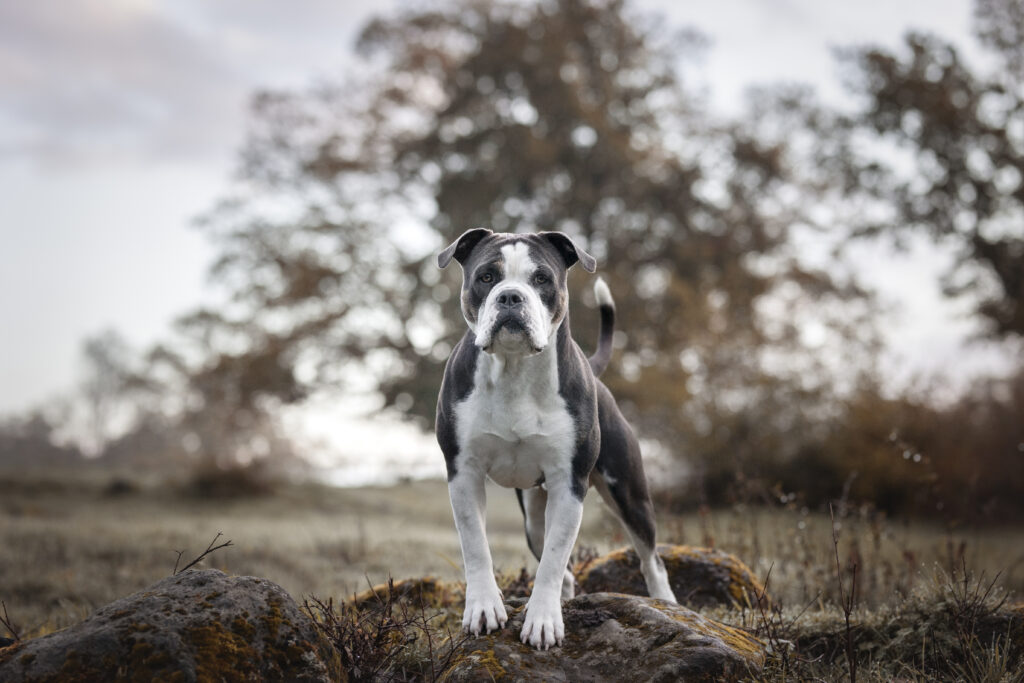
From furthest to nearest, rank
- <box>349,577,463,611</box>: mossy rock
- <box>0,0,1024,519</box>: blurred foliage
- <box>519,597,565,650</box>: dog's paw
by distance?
<box>0,0,1024,519</box>: blurred foliage
<box>349,577,463,611</box>: mossy rock
<box>519,597,565,650</box>: dog's paw

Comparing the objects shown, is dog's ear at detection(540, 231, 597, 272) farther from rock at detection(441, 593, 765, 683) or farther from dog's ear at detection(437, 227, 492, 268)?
rock at detection(441, 593, 765, 683)

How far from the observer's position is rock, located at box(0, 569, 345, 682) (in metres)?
3.19

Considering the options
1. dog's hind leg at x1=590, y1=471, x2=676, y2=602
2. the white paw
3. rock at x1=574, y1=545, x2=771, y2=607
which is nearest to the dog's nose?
the white paw

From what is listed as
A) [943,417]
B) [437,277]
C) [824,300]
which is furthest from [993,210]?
[437,277]

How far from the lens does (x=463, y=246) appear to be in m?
4.32

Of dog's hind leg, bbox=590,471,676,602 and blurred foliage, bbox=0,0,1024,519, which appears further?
blurred foliage, bbox=0,0,1024,519

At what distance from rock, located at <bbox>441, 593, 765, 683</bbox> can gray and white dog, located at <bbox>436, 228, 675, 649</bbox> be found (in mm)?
100

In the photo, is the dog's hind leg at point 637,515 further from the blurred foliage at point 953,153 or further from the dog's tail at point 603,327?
the blurred foliage at point 953,153

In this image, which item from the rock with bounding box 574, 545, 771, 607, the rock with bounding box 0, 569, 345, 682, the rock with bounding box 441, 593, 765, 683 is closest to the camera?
the rock with bounding box 0, 569, 345, 682

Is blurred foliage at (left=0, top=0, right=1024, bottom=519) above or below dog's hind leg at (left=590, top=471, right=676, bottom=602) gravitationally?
above

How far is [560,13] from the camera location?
822 inches

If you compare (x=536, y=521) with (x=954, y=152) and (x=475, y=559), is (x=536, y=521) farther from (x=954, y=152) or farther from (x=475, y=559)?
(x=954, y=152)

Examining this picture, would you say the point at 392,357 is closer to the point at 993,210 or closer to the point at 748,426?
the point at 748,426

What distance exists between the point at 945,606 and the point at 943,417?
13050 mm
